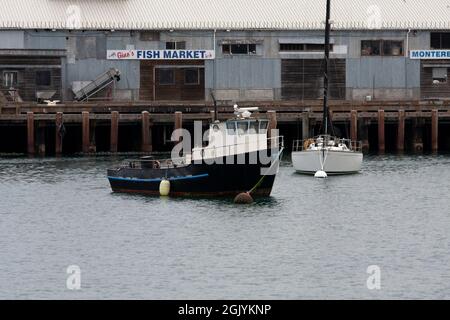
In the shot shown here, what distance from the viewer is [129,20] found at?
9388 centimetres

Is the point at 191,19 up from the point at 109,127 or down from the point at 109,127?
up

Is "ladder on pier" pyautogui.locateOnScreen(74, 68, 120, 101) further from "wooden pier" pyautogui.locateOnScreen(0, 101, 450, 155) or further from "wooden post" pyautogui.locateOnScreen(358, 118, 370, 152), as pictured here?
"wooden post" pyautogui.locateOnScreen(358, 118, 370, 152)

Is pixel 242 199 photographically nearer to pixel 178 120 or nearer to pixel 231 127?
pixel 231 127

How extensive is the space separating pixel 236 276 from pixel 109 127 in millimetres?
50597

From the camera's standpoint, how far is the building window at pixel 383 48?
3767 inches

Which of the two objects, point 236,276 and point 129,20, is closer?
point 236,276

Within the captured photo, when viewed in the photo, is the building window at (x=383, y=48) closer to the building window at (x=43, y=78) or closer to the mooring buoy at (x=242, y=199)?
the building window at (x=43, y=78)

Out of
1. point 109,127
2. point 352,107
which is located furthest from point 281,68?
point 109,127

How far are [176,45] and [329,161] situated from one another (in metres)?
24.2

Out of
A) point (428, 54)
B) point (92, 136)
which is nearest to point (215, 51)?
point (92, 136)
